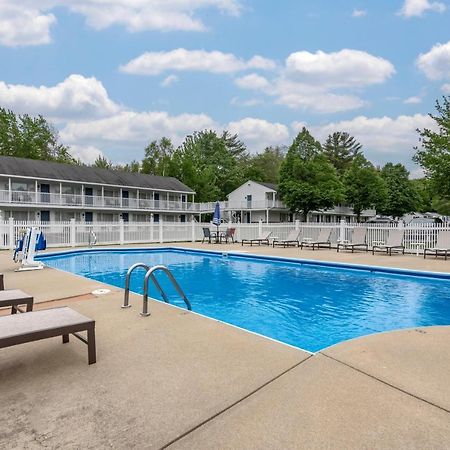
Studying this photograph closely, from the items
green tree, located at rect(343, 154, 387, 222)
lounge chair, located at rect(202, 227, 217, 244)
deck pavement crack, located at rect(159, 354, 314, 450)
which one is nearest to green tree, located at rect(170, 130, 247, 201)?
green tree, located at rect(343, 154, 387, 222)

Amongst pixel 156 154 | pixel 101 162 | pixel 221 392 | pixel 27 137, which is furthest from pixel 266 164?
pixel 221 392

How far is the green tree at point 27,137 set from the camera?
133 ft

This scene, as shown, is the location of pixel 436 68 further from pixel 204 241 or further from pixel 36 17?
pixel 36 17

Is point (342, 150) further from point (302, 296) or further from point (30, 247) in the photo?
point (30, 247)

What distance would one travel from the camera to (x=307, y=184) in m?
37.5

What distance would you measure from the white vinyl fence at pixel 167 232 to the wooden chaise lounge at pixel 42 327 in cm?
1449

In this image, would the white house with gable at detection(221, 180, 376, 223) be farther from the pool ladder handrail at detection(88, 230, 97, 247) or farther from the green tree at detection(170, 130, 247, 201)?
the pool ladder handrail at detection(88, 230, 97, 247)

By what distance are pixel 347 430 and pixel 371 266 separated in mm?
9717

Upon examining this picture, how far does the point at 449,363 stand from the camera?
344cm

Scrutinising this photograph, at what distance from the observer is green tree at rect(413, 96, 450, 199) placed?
15720mm

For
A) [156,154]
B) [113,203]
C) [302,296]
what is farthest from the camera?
[156,154]

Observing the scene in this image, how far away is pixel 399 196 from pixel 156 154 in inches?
1357

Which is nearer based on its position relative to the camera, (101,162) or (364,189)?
(364,189)

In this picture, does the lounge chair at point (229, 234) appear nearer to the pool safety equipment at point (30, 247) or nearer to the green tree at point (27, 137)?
the pool safety equipment at point (30, 247)
